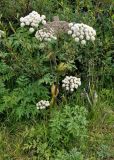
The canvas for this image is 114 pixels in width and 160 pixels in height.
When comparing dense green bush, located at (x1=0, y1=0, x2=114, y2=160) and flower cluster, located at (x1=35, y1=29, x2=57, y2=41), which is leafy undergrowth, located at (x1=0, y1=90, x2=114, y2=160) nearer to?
dense green bush, located at (x1=0, y1=0, x2=114, y2=160)

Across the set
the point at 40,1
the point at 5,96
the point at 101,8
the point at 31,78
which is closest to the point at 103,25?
the point at 101,8

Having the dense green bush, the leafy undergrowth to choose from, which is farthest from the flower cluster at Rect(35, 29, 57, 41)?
the leafy undergrowth

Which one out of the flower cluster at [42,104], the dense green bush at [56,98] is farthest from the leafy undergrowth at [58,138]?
the flower cluster at [42,104]

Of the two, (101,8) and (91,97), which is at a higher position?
(101,8)

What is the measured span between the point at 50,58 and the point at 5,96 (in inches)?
29.5

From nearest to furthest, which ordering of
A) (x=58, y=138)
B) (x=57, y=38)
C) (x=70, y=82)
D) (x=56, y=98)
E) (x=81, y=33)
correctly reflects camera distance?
(x=81, y=33) < (x=58, y=138) < (x=70, y=82) < (x=57, y=38) < (x=56, y=98)

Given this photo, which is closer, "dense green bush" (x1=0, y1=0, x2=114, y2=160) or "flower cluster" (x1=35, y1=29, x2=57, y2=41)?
"flower cluster" (x1=35, y1=29, x2=57, y2=41)

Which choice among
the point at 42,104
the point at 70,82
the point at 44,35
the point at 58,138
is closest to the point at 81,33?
the point at 44,35

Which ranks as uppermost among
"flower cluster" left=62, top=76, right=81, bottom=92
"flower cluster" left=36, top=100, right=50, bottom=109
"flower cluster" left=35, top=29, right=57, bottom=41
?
"flower cluster" left=35, top=29, right=57, bottom=41

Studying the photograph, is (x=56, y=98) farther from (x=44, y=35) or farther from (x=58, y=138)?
(x=44, y=35)

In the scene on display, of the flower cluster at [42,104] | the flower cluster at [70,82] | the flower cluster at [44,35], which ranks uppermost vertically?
the flower cluster at [44,35]

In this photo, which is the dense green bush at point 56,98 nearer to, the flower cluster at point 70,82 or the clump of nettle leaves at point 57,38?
the clump of nettle leaves at point 57,38

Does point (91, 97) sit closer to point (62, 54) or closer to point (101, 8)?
point (62, 54)

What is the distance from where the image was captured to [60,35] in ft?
16.1
